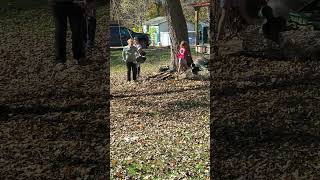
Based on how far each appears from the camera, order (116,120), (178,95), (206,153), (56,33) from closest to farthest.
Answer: (56,33) → (206,153) → (116,120) → (178,95)

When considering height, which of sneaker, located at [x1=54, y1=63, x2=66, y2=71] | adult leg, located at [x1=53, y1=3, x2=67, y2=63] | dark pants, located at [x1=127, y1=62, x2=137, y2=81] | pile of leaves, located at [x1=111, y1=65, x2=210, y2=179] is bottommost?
pile of leaves, located at [x1=111, y1=65, x2=210, y2=179]

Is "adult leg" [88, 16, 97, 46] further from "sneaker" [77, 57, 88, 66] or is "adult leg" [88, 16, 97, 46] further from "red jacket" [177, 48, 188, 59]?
"red jacket" [177, 48, 188, 59]

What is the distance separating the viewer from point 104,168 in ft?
11.0

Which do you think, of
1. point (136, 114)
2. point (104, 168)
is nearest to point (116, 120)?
point (136, 114)

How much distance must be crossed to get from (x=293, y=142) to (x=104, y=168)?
1.36 meters

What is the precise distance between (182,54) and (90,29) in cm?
326

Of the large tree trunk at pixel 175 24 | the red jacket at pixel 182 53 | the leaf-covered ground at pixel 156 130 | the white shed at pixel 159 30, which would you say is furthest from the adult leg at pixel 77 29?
the white shed at pixel 159 30

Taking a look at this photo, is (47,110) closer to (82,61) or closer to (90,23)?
(82,61)

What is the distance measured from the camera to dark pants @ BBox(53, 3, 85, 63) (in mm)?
2619

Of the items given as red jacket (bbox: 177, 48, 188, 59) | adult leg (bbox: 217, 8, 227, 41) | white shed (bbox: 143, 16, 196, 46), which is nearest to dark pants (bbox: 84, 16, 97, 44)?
adult leg (bbox: 217, 8, 227, 41)

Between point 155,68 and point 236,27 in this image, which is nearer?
point 236,27

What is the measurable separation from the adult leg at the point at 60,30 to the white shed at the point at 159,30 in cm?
374

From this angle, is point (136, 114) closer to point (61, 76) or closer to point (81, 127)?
point (81, 127)

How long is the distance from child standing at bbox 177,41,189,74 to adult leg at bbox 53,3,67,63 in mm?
3121
